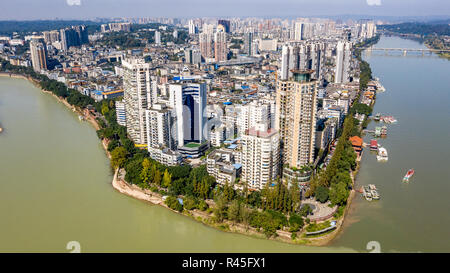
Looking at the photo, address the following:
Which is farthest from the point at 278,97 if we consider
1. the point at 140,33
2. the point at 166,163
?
the point at 140,33

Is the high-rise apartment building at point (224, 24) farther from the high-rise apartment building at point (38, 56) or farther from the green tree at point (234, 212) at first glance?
the green tree at point (234, 212)

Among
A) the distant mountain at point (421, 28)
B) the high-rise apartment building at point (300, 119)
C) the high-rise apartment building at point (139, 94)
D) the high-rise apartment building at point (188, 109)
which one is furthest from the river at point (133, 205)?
the distant mountain at point (421, 28)

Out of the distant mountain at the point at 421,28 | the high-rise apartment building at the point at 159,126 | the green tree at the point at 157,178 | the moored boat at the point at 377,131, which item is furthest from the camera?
the distant mountain at the point at 421,28

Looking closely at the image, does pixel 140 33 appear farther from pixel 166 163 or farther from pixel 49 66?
pixel 166 163

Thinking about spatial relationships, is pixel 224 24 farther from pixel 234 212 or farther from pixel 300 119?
pixel 234 212

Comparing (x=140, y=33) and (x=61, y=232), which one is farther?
(x=140, y=33)

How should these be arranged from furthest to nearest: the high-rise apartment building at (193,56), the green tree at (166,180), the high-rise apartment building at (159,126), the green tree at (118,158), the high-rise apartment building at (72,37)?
the high-rise apartment building at (72,37) → the high-rise apartment building at (193,56) → the high-rise apartment building at (159,126) → the green tree at (118,158) → the green tree at (166,180)

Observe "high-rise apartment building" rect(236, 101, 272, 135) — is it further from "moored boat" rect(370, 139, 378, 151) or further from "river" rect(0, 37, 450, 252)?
"moored boat" rect(370, 139, 378, 151)
